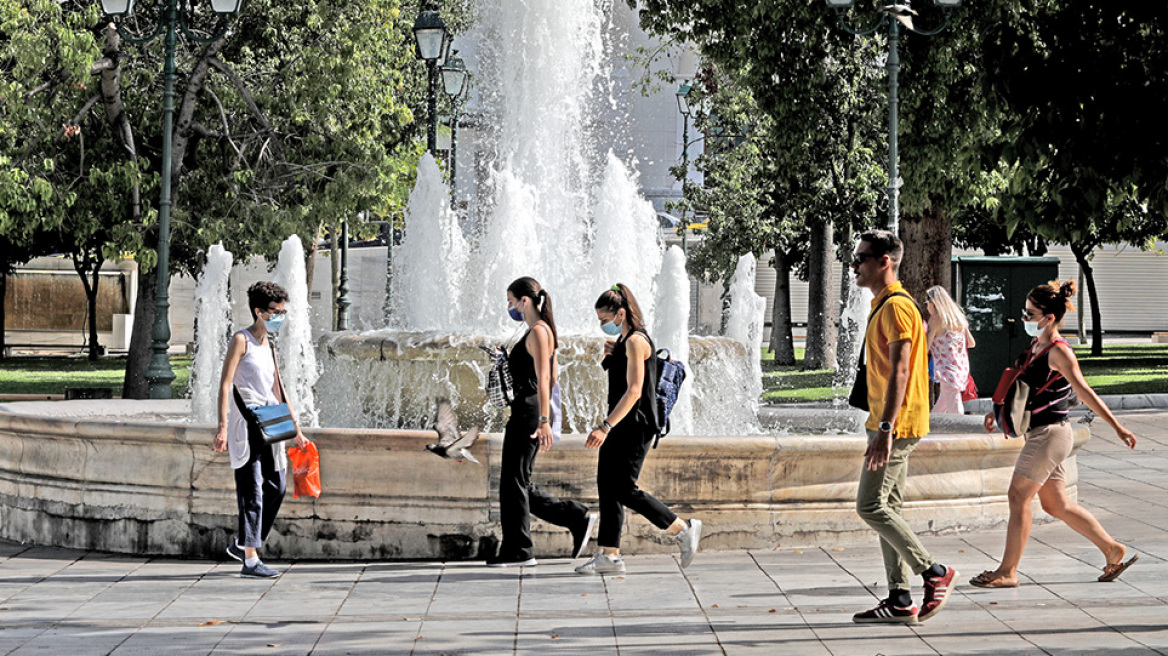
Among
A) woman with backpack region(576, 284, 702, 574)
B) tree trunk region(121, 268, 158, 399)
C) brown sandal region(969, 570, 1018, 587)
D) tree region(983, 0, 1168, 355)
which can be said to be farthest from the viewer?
tree trunk region(121, 268, 158, 399)

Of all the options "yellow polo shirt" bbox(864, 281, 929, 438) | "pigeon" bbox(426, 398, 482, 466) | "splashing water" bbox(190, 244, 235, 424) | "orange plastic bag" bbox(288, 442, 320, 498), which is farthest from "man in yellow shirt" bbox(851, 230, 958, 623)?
"splashing water" bbox(190, 244, 235, 424)

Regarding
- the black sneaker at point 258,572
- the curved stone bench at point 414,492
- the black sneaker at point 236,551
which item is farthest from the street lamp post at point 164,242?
the black sneaker at point 258,572

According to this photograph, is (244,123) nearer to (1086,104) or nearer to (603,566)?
(603,566)

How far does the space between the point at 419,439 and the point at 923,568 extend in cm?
306

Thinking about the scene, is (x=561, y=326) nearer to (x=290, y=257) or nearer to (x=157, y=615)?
(x=290, y=257)

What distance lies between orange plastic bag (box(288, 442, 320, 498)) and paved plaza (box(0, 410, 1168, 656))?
17.9 inches

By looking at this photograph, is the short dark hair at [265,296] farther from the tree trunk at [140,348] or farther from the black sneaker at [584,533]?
the tree trunk at [140,348]

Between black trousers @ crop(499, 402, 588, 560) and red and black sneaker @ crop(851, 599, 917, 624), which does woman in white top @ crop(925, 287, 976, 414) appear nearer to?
black trousers @ crop(499, 402, 588, 560)

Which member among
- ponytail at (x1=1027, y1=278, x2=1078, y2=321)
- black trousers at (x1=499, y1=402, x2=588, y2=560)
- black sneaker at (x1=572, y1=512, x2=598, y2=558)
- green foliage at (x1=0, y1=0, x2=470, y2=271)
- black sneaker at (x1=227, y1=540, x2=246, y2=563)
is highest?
green foliage at (x1=0, y1=0, x2=470, y2=271)

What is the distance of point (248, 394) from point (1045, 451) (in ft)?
13.6

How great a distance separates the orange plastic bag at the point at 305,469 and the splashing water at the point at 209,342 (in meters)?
6.54

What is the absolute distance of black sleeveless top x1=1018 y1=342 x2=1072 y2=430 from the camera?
7.63 m

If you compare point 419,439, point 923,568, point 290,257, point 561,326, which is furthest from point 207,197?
point 923,568

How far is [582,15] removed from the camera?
744 inches
